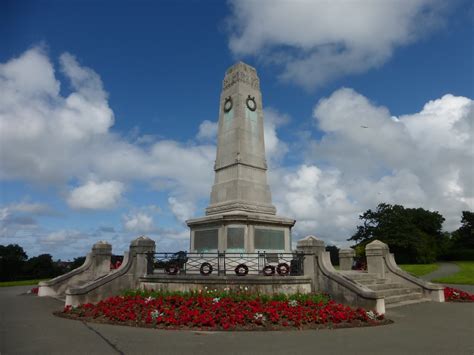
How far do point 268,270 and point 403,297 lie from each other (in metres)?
5.76

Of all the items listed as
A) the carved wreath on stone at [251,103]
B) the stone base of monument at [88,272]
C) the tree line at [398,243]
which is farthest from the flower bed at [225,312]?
the tree line at [398,243]

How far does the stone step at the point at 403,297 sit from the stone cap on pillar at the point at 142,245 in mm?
9622

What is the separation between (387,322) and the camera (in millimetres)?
10695

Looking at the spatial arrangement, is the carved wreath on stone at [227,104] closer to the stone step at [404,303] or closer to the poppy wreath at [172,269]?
the poppy wreath at [172,269]

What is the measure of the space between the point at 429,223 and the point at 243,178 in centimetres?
6452

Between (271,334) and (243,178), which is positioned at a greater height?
(243,178)

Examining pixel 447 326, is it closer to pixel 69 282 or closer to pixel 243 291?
pixel 243 291

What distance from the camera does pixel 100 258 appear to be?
64.5 ft

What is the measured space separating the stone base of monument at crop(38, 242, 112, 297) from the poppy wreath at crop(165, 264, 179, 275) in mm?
6259

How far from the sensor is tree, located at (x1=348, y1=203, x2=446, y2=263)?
197ft

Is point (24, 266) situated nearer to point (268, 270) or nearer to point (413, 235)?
point (268, 270)

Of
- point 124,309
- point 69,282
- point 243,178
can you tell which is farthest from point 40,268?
point 124,309

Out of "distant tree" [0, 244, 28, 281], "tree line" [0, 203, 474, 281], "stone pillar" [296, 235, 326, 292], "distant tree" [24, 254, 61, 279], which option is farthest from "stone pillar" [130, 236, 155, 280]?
"distant tree" [0, 244, 28, 281]

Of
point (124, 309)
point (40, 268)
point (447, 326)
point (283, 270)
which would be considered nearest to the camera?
point (447, 326)
